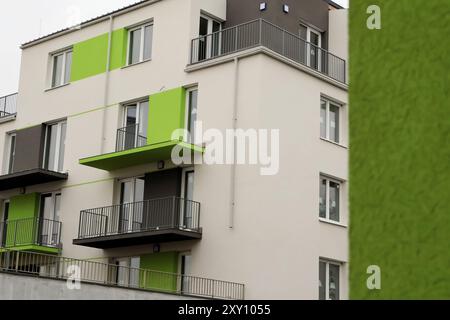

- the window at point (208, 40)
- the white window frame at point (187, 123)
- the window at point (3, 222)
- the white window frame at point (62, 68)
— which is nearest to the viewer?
the white window frame at point (187, 123)

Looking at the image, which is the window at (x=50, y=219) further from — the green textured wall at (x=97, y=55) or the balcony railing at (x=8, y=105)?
the balcony railing at (x=8, y=105)

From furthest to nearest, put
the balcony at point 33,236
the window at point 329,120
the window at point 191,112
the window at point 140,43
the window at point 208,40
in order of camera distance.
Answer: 1. the window at point 140,43
2. the balcony at point 33,236
3. the window at point 329,120
4. the window at point 208,40
5. the window at point 191,112

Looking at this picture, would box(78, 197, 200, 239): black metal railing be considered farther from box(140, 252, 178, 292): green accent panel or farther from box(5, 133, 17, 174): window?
box(5, 133, 17, 174): window

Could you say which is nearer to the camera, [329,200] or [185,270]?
[185,270]

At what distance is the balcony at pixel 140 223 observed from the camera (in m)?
24.2

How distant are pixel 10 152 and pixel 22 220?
3.93 m

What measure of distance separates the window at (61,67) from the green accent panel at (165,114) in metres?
5.04

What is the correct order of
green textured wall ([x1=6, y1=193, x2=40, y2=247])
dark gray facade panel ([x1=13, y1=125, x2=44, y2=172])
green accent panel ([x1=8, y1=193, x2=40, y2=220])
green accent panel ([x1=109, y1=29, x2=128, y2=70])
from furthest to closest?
dark gray facade panel ([x1=13, y1=125, x2=44, y2=172]) < green accent panel ([x1=8, y1=193, x2=40, y2=220]) < green textured wall ([x1=6, y1=193, x2=40, y2=247]) < green accent panel ([x1=109, y1=29, x2=128, y2=70])

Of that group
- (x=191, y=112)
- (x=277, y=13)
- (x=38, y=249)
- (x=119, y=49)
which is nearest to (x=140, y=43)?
(x=119, y=49)

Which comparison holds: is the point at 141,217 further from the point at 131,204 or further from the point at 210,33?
the point at 210,33

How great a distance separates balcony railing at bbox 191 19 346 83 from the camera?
25.5m

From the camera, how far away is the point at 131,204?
2612 centimetres

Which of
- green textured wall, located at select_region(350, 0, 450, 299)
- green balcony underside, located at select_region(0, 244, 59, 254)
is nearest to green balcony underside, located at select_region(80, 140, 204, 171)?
green balcony underside, located at select_region(0, 244, 59, 254)

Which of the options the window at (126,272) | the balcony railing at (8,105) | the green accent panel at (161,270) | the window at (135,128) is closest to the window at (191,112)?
the window at (135,128)
